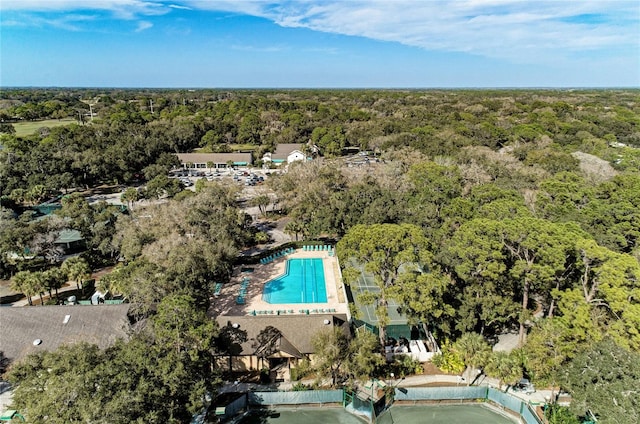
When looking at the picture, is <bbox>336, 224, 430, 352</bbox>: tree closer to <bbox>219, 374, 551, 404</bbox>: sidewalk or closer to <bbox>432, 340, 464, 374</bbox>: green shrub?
<bbox>219, 374, 551, 404</bbox>: sidewalk

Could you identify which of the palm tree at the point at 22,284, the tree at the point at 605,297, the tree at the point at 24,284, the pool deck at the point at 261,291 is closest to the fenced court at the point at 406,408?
the tree at the point at 605,297

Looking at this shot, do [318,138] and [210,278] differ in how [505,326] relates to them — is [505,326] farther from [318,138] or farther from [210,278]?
[318,138]

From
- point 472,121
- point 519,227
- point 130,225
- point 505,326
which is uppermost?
point 472,121

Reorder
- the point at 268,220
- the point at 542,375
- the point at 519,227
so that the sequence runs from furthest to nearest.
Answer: the point at 268,220 < the point at 519,227 < the point at 542,375

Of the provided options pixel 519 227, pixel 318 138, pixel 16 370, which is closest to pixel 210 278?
pixel 16 370

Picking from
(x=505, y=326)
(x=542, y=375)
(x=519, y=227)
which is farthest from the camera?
(x=505, y=326)

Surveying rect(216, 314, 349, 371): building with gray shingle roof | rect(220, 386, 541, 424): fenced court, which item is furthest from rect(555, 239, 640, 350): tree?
rect(216, 314, 349, 371): building with gray shingle roof
